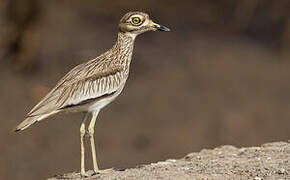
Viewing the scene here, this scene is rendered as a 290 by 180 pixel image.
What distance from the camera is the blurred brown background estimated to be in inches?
553

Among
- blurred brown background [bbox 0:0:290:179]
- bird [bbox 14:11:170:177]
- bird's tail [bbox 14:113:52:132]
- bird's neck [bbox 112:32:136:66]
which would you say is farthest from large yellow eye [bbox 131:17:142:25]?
blurred brown background [bbox 0:0:290:179]

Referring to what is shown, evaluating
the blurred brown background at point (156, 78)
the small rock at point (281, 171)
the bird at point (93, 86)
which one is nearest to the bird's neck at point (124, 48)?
the bird at point (93, 86)

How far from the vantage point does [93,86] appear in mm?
6656

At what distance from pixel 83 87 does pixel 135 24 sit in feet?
3.15

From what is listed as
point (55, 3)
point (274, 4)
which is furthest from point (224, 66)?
point (55, 3)

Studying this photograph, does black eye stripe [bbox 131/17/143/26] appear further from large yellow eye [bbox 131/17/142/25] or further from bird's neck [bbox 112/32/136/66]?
bird's neck [bbox 112/32/136/66]

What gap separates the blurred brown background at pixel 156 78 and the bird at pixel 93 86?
6545 mm

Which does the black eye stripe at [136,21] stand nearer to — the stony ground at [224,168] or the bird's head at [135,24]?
the bird's head at [135,24]

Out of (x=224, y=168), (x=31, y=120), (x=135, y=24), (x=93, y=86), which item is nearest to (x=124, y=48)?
(x=135, y=24)

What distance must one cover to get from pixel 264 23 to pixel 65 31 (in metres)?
5.68

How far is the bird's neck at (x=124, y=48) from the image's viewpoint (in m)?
7.05

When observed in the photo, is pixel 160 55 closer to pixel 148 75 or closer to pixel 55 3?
pixel 148 75

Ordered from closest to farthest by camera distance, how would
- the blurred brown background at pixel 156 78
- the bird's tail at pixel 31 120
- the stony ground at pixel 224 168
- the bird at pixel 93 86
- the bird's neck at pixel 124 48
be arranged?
the stony ground at pixel 224 168
the bird's tail at pixel 31 120
the bird at pixel 93 86
the bird's neck at pixel 124 48
the blurred brown background at pixel 156 78

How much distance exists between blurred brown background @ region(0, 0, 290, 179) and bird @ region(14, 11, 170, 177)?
6545 millimetres
